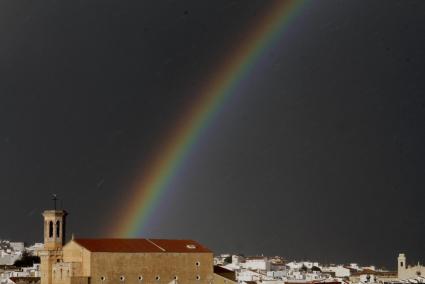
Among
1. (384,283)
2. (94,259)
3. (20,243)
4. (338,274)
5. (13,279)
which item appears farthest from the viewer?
(20,243)

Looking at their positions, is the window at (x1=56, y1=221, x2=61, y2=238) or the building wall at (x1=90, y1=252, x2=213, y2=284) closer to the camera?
the building wall at (x1=90, y1=252, x2=213, y2=284)

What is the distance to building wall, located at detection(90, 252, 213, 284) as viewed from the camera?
47406 mm

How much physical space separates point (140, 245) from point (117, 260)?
1799mm

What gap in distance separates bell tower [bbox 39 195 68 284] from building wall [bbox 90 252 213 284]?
273 centimetres

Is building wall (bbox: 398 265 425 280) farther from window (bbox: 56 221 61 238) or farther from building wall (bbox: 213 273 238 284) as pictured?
window (bbox: 56 221 61 238)

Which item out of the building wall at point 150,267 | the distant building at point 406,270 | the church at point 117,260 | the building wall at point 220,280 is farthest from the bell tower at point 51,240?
the distant building at point 406,270

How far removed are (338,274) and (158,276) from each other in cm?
6498

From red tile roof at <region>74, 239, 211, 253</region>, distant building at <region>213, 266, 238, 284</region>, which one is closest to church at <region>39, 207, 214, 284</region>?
red tile roof at <region>74, 239, 211, 253</region>

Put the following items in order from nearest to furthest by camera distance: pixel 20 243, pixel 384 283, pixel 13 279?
pixel 13 279 < pixel 384 283 < pixel 20 243

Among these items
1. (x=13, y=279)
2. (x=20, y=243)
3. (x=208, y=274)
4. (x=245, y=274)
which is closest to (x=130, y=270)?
(x=208, y=274)

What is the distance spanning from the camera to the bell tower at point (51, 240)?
49.1 metres

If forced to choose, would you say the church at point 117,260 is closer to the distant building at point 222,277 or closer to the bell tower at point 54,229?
the bell tower at point 54,229

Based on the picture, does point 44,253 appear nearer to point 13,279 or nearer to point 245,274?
point 13,279

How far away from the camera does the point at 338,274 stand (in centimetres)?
11119
